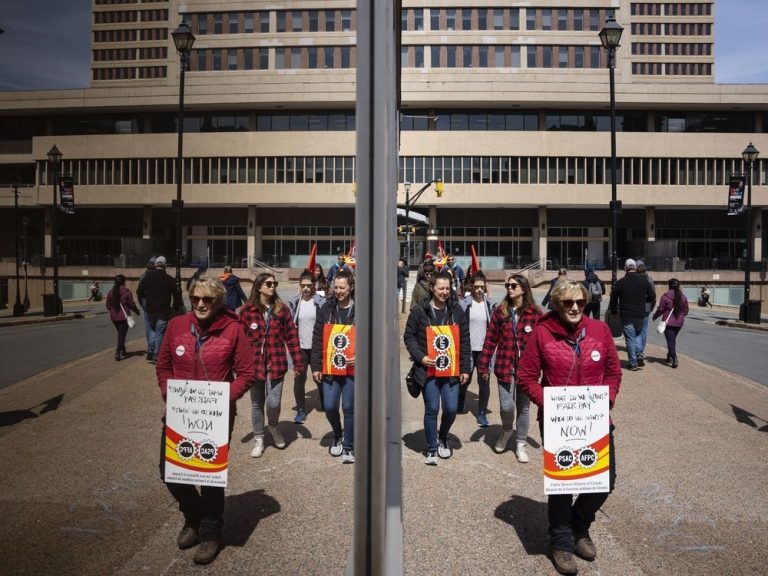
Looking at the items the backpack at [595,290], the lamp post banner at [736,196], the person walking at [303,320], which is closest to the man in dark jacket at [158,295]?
the person walking at [303,320]

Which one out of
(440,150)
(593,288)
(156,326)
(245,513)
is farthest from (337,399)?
(440,150)

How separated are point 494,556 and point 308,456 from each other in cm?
269

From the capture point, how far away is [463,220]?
54.9 metres

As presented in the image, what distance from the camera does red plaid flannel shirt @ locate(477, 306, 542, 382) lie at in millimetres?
6574

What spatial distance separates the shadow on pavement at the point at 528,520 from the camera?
173 inches

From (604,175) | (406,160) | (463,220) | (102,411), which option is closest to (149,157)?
(406,160)

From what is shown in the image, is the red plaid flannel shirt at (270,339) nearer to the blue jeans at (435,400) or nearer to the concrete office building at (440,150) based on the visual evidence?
the blue jeans at (435,400)

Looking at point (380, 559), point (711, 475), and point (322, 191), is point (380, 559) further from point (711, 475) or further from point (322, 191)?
point (322, 191)

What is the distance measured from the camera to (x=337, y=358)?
245 inches

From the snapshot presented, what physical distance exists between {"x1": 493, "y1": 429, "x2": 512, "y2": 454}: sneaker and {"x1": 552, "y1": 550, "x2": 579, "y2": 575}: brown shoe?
2.63 metres

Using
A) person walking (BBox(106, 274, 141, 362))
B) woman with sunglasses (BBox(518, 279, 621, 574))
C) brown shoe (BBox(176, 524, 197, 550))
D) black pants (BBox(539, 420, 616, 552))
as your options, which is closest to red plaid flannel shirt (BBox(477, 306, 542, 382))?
woman with sunglasses (BBox(518, 279, 621, 574))

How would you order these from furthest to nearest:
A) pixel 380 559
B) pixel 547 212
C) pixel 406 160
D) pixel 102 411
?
pixel 547 212 < pixel 406 160 < pixel 102 411 < pixel 380 559

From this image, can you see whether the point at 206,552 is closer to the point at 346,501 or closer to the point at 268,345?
the point at 346,501

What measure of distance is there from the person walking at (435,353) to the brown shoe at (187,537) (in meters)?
2.52
